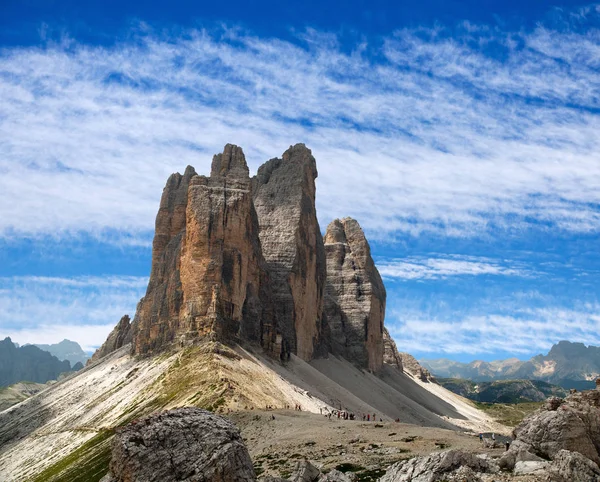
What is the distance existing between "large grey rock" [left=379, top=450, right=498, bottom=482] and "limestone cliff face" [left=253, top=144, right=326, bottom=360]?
111 meters

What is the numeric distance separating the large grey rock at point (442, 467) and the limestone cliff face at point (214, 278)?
79.8m

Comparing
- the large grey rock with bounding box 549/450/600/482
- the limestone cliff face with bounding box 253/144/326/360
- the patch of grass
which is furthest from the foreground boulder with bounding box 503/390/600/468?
the limestone cliff face with bounding box 253/144/326/360

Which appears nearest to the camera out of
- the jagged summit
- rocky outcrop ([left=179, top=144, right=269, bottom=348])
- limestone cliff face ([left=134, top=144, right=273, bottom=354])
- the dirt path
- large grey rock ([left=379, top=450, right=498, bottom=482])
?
large grey rock ([left=379, top=450, right=498, bottom=482])

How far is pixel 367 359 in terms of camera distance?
643 ft

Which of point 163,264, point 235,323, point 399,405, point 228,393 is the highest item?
point 163,264

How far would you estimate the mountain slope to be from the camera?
85312 mm

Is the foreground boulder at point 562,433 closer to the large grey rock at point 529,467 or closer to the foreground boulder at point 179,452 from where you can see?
the large grey rock at point 529,467

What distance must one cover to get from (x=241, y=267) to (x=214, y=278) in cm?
763

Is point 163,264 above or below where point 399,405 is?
above

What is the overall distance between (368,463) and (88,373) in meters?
124

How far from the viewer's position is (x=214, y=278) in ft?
386

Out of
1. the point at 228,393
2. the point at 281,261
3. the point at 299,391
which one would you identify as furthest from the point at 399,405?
the point at 228,393

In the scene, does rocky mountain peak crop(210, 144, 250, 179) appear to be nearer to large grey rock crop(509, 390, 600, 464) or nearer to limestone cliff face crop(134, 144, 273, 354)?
limestone cliff face crop(134, 144, 273, 354)

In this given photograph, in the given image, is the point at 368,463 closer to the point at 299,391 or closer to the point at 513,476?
the point at 513,476
